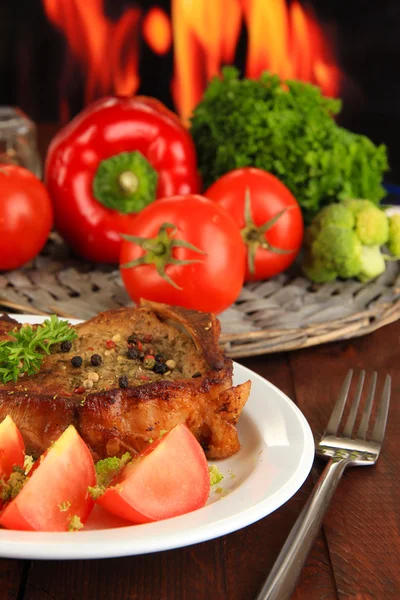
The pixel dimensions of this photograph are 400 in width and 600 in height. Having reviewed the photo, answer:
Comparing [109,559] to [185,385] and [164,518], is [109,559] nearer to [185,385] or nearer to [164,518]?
[164,518]

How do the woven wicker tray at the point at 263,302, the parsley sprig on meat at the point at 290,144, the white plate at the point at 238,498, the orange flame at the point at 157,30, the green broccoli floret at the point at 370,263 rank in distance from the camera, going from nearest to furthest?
the white plate at the point at 238,498
the woven wicker tray at the point at 263,302
the green broccoli floret at the point at 370,263
the parsley sprig on meat at the point at 290,144
the orange flame at the point at 157,30

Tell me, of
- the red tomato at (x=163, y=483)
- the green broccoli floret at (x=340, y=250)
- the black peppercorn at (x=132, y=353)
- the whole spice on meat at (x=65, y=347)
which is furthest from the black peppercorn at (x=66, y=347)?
the green broccoli floret at (x=340, y=250)

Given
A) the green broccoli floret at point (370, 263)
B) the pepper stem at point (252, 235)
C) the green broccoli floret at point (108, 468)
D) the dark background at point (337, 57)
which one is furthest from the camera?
the dark background at point (337, 57)

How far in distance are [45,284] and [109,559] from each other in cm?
130

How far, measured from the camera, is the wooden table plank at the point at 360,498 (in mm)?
1249

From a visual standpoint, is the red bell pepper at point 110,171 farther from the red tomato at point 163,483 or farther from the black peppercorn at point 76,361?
the red tomato at point 163,483

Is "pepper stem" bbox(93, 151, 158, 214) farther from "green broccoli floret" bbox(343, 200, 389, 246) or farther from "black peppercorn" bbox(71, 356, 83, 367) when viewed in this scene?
"black peppercorn" bbox(71, 356, 83, 367)

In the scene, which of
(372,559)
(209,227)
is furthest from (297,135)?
(372,559)

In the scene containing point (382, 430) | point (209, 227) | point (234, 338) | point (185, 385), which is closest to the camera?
point (185, 385)

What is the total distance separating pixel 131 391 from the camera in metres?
1.40

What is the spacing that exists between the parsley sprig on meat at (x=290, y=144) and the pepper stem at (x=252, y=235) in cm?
27

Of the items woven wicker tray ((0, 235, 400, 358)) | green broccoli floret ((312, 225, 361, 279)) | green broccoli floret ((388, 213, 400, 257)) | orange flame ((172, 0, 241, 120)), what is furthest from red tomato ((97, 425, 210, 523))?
orange flame ((172, 0, 241, 120))

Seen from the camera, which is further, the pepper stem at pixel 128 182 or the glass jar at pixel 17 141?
the glass jar at pixel 17 141

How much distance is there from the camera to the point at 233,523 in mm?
1146
